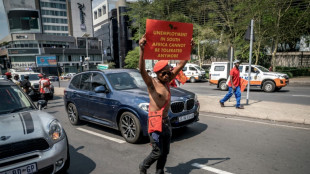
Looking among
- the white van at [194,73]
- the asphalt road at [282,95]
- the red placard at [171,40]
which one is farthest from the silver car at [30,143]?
the white van at [194,73]

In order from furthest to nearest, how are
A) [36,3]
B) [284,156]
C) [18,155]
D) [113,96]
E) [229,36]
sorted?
[36,3] < [229,36] < [113,96] < [284,156] < [18,155]

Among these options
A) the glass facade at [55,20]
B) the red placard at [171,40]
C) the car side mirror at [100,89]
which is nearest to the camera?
the red placard at [171,40]

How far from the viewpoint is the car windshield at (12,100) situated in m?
3.52

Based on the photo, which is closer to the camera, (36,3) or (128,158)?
(128,158)

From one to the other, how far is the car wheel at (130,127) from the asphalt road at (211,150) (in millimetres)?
171

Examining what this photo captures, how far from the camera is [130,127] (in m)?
4.66

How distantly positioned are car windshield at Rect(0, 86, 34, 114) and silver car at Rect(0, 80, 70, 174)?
0.01m

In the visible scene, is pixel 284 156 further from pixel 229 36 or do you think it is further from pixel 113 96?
pixel 229 36

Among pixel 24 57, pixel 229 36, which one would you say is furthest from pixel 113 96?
pixel 24 57

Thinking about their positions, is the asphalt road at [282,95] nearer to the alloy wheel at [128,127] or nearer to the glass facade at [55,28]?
the alloy wheel at [128,127]

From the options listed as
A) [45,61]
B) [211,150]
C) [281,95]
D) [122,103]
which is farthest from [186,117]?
[45,61]

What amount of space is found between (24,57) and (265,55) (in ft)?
230

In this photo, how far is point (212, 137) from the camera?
4.96m

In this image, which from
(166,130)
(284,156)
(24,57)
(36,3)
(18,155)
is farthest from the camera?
(36,3)
